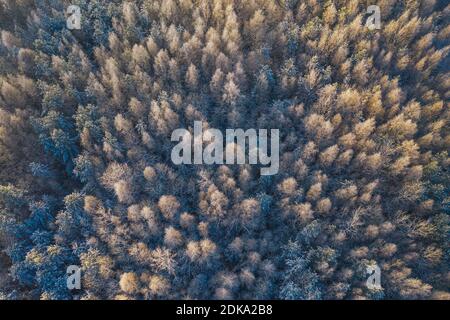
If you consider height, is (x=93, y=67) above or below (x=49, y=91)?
above

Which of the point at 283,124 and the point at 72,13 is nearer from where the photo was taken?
the point at 283,124

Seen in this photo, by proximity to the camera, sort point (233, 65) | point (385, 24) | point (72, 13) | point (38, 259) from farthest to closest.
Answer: point (385, 24) → point (72, 13) → point (233, 65) → point (38, 259)

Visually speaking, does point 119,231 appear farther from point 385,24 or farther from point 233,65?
point 385,24

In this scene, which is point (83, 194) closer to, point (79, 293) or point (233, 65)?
point (79, 293)

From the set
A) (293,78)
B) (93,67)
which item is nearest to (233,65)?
(293,78)
